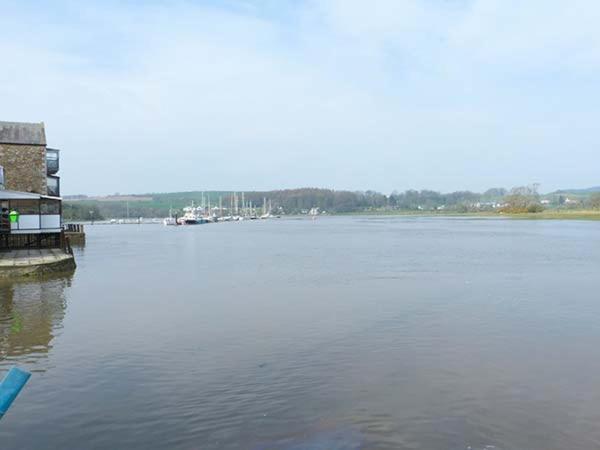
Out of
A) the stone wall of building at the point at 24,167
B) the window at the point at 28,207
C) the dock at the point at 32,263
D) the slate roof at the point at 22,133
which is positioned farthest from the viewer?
the slate roof at the point at 22,133

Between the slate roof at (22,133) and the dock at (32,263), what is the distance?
9.27m

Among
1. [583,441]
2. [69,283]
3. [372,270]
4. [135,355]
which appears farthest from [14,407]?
[372,270]

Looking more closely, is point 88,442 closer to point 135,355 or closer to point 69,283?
point 135,355

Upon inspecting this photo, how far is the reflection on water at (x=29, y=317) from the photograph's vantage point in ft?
34.0

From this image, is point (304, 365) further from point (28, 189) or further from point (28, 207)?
point (28, 189)

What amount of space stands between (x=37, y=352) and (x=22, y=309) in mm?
4862

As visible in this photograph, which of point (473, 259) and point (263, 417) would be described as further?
point (473, 259)

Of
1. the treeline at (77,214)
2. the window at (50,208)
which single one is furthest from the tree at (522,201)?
the window at (50,208)

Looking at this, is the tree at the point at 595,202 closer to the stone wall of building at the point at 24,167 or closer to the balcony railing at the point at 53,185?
the balcony railing at the point at 53,185

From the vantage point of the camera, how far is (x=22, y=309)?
14.6 meters

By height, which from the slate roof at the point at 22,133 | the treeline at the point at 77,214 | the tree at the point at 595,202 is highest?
the slate roof at the point at 22,133

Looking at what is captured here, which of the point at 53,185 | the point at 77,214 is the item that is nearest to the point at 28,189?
the point at 53,185

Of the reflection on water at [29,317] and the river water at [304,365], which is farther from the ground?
→ the reflection on water at [29,317]

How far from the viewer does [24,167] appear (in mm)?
31922
